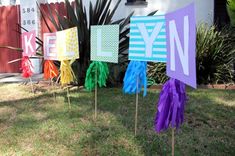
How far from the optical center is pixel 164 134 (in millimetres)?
4445

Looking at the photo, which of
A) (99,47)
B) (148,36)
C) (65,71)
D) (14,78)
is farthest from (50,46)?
(14,78)

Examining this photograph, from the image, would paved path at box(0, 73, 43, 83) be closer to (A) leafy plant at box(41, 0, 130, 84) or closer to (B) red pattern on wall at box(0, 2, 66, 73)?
(B) red pattern on wall at box(0, 2, 66, 73)

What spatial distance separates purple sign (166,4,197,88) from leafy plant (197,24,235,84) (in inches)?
177

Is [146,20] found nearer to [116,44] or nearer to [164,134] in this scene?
[116,44]

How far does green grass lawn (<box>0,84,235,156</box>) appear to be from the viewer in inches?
161

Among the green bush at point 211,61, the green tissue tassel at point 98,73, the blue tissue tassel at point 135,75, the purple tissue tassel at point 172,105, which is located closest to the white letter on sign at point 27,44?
the green tissue tassel at point 98,73

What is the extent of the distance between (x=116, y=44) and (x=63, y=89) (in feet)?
10.2

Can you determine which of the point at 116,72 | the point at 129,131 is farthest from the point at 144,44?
the point at 116,72

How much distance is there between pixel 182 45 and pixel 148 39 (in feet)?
4.49

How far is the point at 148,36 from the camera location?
4.31m

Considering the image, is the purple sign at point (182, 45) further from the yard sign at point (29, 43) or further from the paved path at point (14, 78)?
the paved path at point (14, 78)

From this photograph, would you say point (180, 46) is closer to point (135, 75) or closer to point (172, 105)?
point (172, 105)

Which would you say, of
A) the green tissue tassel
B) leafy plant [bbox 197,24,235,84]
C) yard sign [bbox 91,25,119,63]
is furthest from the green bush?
yard sign [bbox 91,25,119,63]

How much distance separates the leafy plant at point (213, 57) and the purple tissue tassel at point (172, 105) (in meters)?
4.46
